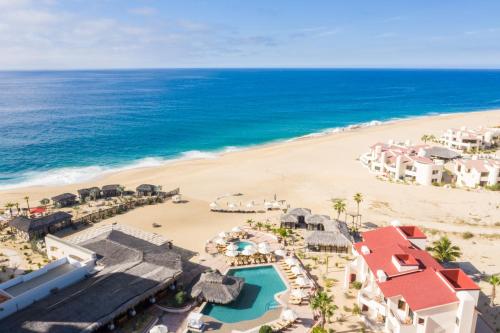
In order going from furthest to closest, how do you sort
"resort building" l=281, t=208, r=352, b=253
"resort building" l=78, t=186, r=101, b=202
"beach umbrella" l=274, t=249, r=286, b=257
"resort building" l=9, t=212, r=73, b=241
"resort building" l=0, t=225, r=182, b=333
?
"resort building" l=78, t=186, r=101, b=202
"resort building" l=9, t=212, r=73, b=241
"resort building" l=281, t=208, r=352, b=253
"beach umbrella" l=274, t=249, r=286, b=257
"resort building" l=0, t=225, r=182, b=333

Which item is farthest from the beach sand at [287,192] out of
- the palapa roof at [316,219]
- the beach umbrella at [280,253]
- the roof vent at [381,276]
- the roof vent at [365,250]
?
the roof vent at [381,276]

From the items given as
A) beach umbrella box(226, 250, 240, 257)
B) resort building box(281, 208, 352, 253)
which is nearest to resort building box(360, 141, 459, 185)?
resort building box(281, 208, 352, 253)

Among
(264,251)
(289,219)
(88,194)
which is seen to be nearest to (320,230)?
(289,219)

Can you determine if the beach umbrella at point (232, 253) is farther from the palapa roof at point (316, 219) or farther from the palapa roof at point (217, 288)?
the palapa roof at point (316, 219)

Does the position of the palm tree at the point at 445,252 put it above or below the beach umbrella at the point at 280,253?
above

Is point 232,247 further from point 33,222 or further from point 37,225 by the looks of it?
point 33,222

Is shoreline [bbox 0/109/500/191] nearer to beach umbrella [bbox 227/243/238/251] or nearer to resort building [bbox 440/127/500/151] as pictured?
resort building [bbox 440/127/500/151]
